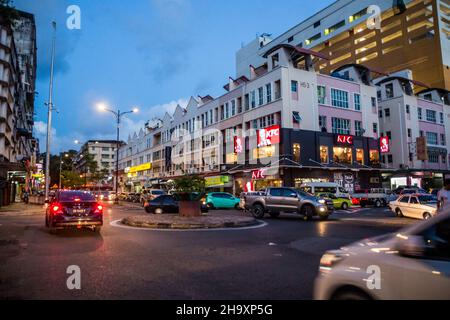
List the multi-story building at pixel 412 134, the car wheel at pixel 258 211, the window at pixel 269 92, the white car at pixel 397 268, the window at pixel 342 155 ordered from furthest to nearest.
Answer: the multi-story building at pixel 412 134, the window at pixel 342 155, the window at pixel 269 92, the car wheel at pixel 258 211, the white car at pixel 397 268

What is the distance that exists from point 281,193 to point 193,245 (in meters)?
10.2

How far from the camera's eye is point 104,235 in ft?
40.1

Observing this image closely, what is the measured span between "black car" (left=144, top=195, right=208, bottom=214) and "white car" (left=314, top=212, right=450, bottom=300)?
20.5 meters

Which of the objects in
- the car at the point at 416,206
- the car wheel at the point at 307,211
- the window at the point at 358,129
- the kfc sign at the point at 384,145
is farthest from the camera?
the kfc sign at the point at 384,145

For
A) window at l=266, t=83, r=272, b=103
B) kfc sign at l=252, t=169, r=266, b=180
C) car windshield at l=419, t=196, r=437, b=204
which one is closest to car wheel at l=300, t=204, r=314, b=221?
car windshield at l=419, t=196, r=437, b=204

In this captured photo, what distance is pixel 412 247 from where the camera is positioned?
10.6 ft

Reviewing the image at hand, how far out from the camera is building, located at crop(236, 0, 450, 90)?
67125 millimetres

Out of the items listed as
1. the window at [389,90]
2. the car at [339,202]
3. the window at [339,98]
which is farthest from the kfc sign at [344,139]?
the window at [389,90]

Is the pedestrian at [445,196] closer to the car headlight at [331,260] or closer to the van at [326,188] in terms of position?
the car headlight at [331,260]

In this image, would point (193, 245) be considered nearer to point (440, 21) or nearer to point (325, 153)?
point (325, 153)

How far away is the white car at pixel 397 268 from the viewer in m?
2.96

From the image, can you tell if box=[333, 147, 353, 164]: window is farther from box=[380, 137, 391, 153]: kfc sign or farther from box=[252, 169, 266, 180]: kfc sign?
box=[252, 169, 266, 180]: kfc sign

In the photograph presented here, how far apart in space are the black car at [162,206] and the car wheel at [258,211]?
20.4ft

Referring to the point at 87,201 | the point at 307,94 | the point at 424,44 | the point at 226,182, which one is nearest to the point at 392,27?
the point at 424,44
